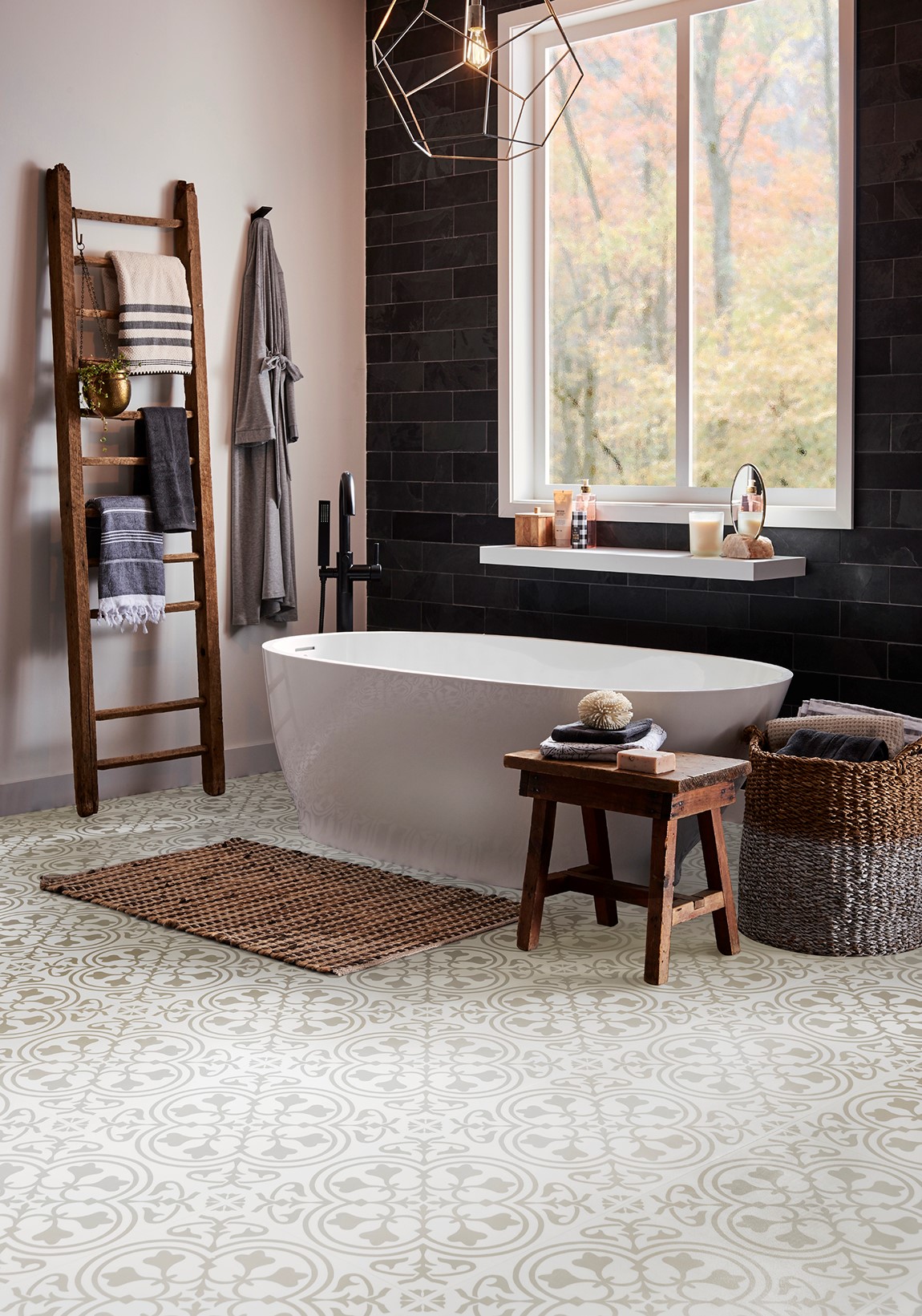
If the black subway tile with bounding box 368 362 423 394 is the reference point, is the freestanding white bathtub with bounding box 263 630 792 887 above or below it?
below

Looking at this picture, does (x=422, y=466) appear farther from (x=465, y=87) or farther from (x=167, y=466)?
(x=465, y=87)

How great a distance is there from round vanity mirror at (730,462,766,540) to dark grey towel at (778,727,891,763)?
105cm

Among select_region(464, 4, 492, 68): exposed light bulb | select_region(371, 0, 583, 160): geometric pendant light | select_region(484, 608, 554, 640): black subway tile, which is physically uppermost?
select_region(371, 0, 583, 160): geometric pendant light

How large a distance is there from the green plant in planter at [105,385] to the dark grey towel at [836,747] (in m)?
2.63

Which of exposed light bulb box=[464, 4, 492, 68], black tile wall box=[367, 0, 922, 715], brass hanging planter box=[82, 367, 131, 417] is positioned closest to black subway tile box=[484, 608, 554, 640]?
black tile wall box=[367, 0, 922, 715]

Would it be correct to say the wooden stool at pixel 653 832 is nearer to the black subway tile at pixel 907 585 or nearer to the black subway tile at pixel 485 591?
the black subway tile at pixel 907 585

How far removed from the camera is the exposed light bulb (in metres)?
2.75

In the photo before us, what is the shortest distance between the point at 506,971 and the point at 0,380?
9.22 feet

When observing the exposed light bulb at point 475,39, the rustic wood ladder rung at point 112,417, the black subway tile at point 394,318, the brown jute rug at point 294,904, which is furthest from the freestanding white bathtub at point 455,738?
the black subway tile at point 394,318

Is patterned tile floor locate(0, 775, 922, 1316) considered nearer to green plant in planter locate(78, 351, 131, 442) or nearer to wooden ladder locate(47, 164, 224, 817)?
wooden ladder locate(47, 164, 224, 817)

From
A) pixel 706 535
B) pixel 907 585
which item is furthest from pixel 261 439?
pixel 907 585

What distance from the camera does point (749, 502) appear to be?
14.8 ft

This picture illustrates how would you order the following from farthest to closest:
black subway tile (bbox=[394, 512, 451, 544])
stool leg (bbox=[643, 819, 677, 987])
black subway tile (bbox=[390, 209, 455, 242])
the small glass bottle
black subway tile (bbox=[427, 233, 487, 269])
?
black subway tile (bbox=[394, 512, 451, 544]) < black subway tile (bbox=[390, 209, 455, 242]) < black subway tile (bbox=[427, 233, 487, 269]) < the small glass bottle < stool leg (bbox=[643, 819, 677, 987])

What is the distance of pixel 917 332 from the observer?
421 cm
